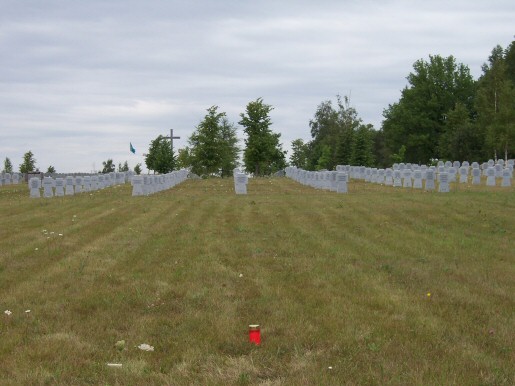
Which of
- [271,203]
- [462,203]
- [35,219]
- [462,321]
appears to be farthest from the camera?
[271,203]

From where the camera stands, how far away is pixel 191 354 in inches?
235

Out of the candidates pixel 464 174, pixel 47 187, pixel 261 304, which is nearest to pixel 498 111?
pixel 464 174

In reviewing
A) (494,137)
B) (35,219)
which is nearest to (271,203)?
(35,219)

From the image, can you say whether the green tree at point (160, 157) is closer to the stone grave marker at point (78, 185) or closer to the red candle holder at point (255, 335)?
the stone grave marker at point (78, 185)

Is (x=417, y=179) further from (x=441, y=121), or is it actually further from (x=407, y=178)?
(x=441, y=121)

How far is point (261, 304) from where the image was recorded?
310 inches

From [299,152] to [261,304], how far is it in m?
116

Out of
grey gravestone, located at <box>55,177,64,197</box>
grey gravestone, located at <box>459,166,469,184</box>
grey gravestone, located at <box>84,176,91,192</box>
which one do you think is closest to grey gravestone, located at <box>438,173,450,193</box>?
grey gravestone, located at <box>459,166,469,184</box>

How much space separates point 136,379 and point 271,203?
18146 mm

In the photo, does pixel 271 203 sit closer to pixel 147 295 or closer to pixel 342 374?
pixel 147 295

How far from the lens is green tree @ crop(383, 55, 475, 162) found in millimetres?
84625

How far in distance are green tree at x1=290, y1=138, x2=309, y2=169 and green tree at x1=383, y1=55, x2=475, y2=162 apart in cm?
3451

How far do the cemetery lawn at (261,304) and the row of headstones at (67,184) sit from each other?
15.8 m

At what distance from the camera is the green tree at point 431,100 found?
278 feet
